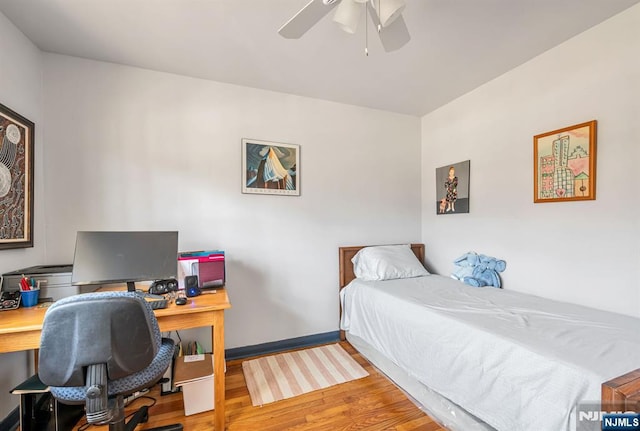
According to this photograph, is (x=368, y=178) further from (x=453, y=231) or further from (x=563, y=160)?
(x=563, y=160)

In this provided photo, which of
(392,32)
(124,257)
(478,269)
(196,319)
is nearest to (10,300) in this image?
(124,257)

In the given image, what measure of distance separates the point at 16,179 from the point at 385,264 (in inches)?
115

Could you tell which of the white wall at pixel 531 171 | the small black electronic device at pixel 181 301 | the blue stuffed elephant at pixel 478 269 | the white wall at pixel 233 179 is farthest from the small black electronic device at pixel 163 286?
the white wall at pixel 531 171

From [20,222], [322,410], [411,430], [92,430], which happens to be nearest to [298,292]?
[322,410]

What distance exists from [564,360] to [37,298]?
2840 mm

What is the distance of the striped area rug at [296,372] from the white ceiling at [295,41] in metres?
2.59

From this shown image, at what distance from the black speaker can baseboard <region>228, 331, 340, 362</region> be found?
916 millimetres

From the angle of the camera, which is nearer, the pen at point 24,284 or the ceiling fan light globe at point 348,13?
the ceiling fan light globe at point 348,13

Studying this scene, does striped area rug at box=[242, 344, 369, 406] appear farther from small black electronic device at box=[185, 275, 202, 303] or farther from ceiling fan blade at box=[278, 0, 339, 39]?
ceiling fan blade at box=[278, 0, 339, 39]

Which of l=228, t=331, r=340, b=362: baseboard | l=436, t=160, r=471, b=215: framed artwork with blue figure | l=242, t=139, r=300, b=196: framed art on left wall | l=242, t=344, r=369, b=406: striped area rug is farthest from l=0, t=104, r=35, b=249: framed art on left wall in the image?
l=436, t=160, r=471, b=215: framed artwork with blue figure

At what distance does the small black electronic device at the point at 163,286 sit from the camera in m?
1.93

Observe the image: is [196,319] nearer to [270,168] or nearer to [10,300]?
[10,300]

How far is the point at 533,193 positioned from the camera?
222cm

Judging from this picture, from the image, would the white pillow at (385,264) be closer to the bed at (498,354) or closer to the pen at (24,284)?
the bed at (498,354)
